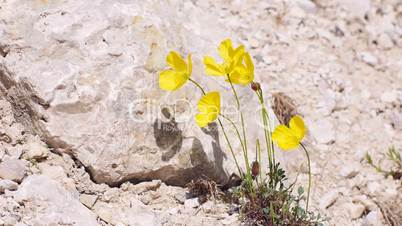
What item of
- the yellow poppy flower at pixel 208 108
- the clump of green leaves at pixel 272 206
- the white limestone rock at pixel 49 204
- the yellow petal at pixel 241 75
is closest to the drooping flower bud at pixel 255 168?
the clump of green leaves at pixel 272 206

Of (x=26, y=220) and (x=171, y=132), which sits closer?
(x=26, y=220)

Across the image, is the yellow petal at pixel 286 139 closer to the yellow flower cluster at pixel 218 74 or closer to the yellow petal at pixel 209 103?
the yellow flower cluster at pixel 218 74

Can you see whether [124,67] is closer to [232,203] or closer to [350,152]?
[232,203]

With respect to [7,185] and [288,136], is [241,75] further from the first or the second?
[7,185]

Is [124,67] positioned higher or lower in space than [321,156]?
higher

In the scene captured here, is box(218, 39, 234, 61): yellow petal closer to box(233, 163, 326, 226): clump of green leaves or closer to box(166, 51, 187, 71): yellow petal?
box(166, 51, 187, 71): yellow petal

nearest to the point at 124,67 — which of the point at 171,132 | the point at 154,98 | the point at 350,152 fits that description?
the point at 154,98

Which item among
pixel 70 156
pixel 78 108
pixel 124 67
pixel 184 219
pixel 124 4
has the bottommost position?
pixel 184 219

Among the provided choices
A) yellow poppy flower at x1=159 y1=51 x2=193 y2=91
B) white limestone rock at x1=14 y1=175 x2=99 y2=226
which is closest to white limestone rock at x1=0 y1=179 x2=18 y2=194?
white limestone rock at x1=14 y1=175 x2=99 y2=226

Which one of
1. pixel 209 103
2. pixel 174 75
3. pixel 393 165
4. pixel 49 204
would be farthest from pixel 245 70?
pixel 393 165
